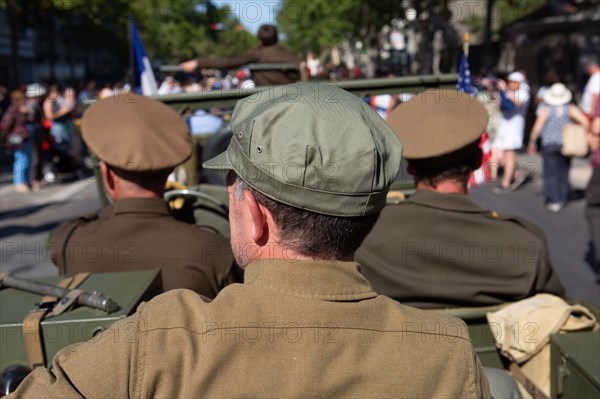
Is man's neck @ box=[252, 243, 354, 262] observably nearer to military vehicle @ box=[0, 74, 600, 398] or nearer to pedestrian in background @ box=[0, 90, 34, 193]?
A: military vehicle @ box=[0, 74, 600, 398]

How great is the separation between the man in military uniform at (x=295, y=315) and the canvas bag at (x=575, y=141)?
818cm

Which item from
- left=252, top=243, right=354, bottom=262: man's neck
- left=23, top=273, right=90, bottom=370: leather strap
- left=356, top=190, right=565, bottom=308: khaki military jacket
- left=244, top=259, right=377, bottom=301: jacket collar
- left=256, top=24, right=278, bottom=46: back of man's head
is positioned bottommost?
left=356, top=190, right=565, bottom=308: khaki military jacket

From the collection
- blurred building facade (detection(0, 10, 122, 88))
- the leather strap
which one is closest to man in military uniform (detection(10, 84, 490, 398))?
the leather strap

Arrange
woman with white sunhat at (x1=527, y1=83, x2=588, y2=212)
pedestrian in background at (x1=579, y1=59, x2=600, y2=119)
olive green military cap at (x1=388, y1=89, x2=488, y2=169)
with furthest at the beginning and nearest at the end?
1. pedestrian in background at (x1=579, y1=59, x2=600, y2=119)
2. woman with white sunhat at (x1=527, y1=83, x2=588, y2=212)
3. olive green military cap at (x1=388, y1=89, x2=488, y2=169)

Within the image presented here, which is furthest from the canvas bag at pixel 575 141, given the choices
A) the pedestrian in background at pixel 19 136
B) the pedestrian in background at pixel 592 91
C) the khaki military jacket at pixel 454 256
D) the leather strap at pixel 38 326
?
the pedestrian in background at pixel 19 136

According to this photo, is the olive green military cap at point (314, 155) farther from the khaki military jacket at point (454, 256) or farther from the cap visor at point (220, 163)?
the khaki military jacket at point (454, 256)

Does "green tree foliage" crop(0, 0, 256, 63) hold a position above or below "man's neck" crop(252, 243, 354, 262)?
above

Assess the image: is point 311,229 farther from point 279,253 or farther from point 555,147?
point 555,147

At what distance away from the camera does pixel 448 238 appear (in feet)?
9.75

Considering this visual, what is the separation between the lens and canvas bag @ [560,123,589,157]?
356 inches

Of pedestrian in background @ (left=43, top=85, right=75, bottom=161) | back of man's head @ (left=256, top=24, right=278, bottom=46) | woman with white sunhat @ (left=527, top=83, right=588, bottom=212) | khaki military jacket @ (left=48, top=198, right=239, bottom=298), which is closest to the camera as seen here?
khaki military jacket @ (left=48, top=198, right=239, bottom=298)

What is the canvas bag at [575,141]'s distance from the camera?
905 centimetres

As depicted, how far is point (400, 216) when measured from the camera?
310cm

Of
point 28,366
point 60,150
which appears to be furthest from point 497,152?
point 28,366
